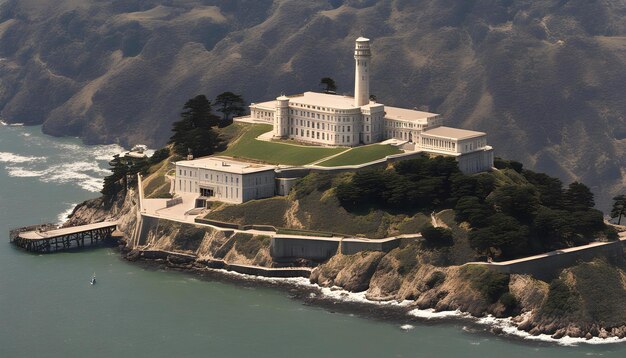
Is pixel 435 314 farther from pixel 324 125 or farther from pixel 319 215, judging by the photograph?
pixel 324 125

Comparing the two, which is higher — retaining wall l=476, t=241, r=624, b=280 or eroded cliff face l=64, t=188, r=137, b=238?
eroded cliff face l=64, t=188, r=137, b=238

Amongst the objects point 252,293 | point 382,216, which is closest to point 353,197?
point 382,216

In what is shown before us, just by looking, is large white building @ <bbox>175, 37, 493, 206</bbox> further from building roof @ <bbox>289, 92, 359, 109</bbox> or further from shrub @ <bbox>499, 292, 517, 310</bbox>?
shrub @ <bbox>499, 292, 517, 310</bbox>

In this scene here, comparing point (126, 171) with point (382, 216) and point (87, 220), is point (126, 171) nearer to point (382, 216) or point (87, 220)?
point (87, 220)

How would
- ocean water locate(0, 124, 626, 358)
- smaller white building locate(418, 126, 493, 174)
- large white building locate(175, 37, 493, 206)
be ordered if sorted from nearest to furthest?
1. ocean water locate(0, 124, 626, 358)
2. large white building locate(175, 37, 493, 206)
3. smaller white building locate(418, 126, 493, 174)

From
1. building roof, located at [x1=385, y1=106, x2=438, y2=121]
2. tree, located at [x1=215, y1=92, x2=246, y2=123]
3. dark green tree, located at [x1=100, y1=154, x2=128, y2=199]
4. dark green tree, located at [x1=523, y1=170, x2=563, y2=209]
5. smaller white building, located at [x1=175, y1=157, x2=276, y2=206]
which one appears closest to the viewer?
dark green tree, located at [x1=523, y1=170, x2=563, y2=209]

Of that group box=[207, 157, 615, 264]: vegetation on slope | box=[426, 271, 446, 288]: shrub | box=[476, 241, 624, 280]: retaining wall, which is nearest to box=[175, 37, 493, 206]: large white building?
box=[207, 157, 615, 264]: vegetation on slope

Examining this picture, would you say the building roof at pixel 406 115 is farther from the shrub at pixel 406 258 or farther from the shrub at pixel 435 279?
the shrub at pixel 435 279
